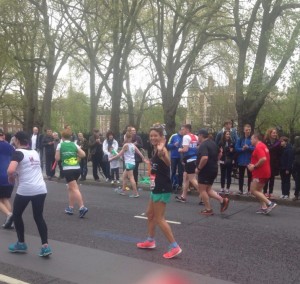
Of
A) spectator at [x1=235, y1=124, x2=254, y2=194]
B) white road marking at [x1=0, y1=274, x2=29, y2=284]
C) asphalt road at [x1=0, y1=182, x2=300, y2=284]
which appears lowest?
white road marking at [x1=0, y1=274, x2=29, y2=284]

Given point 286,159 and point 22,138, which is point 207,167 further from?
point 22,138

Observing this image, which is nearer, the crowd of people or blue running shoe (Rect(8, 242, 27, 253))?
the crowd of people

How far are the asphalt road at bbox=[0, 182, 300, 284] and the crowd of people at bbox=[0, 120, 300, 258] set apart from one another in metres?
0.31

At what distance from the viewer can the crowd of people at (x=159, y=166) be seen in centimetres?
587

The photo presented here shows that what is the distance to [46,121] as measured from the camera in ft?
92.8

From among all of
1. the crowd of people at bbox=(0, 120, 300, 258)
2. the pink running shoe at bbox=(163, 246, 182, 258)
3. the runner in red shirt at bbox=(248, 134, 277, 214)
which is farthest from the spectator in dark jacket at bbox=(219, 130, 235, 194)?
the pink running shoe at bbox=(163, 246, 182, 258)

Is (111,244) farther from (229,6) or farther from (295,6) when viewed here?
(229,6)

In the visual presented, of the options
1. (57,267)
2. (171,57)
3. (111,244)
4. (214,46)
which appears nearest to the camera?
(57,267)

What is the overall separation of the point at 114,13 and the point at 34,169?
14392 mm

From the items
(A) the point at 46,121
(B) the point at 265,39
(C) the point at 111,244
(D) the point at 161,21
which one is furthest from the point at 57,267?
(A) the point at 46,121

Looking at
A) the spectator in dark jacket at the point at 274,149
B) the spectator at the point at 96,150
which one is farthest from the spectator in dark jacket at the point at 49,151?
the spectator in dark jacket at the point at 274,149

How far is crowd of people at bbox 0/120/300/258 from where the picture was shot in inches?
231

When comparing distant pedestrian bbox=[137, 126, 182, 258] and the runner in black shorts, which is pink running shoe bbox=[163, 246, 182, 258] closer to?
distant pedestrian bbox=[137, 126, 182, 258]

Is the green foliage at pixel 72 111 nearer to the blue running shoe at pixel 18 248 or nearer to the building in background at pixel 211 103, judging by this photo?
the building in background at pixel 211 103
